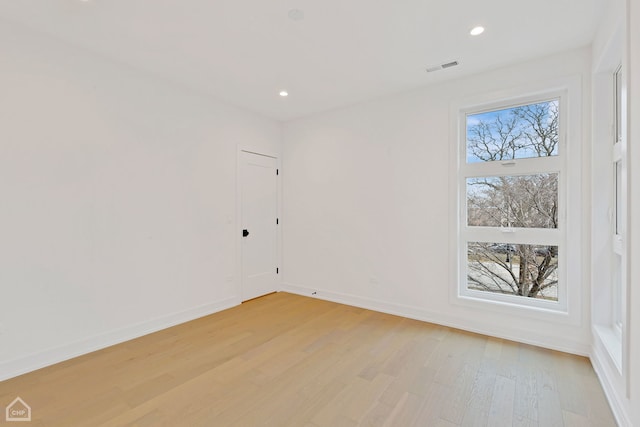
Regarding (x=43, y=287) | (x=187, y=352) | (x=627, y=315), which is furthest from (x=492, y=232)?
(x=43, y=287)

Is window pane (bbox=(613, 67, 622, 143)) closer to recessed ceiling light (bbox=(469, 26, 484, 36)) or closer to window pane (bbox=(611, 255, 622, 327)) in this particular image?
window pane (bbox=(611, 255, 622, 327))

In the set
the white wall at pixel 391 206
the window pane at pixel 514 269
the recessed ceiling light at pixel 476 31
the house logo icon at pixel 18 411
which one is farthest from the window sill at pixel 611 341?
the house logo icon at pixel 18 411

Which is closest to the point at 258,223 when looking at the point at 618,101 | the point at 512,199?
the point at 512,199

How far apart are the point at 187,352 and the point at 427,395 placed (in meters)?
2.13

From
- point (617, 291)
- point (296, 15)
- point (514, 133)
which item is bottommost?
point (617, 291)

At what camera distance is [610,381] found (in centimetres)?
199

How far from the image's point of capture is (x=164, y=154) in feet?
10.9

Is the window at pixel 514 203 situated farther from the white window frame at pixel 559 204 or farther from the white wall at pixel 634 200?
the white wall at pixel 634 200

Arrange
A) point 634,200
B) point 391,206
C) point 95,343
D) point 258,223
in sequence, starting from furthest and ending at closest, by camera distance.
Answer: point 258,223 < point 391,206 < point 95,343 < point 634,200

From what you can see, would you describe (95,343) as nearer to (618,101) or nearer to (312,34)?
(312,34)

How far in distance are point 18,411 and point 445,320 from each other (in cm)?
374

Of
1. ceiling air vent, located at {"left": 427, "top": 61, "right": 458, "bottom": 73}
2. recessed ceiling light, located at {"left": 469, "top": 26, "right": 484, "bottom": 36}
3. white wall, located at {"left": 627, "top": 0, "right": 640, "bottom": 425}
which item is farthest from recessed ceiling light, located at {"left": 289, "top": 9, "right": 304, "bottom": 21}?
white wall, located at {"left": 627, "top": 0, "right": 640, "bottom": 425}

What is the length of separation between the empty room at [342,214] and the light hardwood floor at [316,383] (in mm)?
20

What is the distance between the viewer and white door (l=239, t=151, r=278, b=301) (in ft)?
14.0
